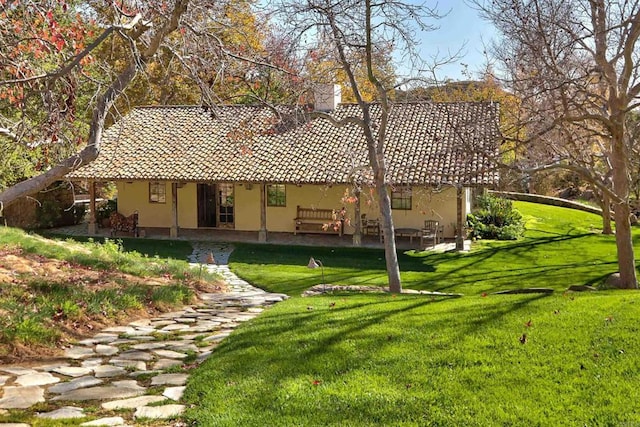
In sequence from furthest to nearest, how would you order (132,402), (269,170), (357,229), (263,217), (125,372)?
Answer: (263,217), (269,170), (357,229), (125,372), (132,402)

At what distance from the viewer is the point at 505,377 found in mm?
5059

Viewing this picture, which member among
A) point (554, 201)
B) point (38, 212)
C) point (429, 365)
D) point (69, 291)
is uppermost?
point (554, 201)

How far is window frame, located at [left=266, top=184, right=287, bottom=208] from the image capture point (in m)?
22.4

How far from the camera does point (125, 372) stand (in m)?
5.93

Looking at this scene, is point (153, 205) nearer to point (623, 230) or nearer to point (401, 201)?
point (401, 201)

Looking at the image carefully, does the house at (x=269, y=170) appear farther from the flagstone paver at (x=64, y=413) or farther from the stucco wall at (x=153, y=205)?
the flagstone paver at (x=64, y=413)

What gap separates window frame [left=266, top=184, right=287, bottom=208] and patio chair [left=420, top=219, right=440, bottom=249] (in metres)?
5.42

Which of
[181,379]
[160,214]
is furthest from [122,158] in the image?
[181,379]

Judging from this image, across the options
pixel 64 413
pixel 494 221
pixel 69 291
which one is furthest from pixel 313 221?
pixel 64 413

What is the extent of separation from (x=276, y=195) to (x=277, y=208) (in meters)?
0.50

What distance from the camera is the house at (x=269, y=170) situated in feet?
65.8

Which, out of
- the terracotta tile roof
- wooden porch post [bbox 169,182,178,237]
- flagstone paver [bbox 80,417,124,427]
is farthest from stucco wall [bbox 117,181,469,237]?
flagstone paver [bbox 80,417,124,427]

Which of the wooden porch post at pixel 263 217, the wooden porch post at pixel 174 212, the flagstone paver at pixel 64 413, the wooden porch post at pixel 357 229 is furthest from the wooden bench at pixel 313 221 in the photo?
the flagstone paver at pixel 64 413

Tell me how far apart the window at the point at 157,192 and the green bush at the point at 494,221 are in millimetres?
11988
